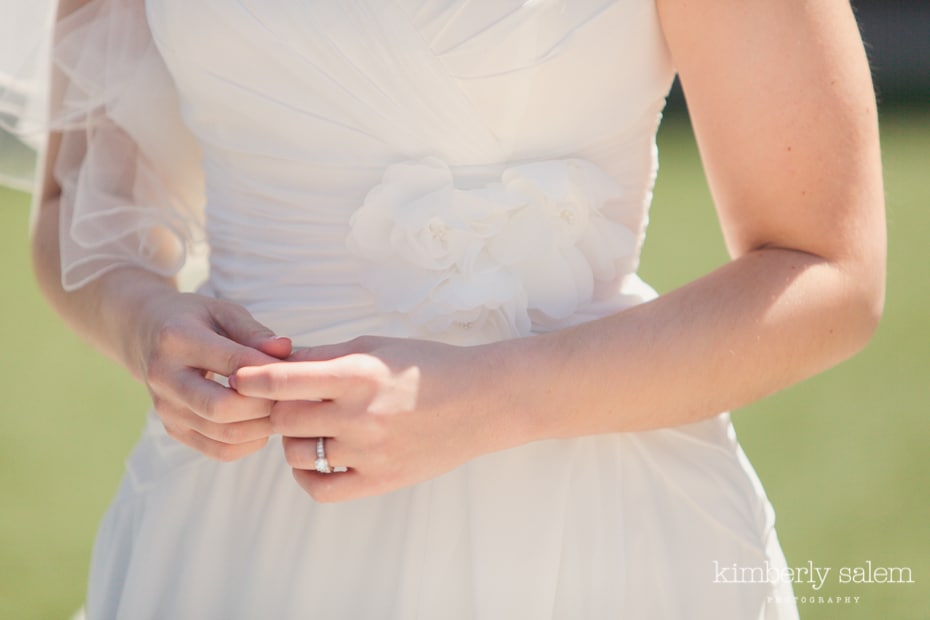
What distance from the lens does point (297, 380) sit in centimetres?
117

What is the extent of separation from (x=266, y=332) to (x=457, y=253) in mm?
299

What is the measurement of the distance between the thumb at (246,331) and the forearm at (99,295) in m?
0.19

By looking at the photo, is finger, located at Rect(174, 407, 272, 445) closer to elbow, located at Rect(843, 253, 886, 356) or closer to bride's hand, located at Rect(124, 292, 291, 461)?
bride's hand, located at Rect(124, 292, 291, 461)

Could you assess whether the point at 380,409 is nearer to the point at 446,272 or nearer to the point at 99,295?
the point at 446,272

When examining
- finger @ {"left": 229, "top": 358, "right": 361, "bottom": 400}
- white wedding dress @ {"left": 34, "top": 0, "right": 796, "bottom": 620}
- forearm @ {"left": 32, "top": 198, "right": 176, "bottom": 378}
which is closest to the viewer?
finger @ {"left": 229, "top": 358, "right": 361, "bottom": 400}

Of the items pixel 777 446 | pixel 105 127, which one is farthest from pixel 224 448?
pixel 777 446

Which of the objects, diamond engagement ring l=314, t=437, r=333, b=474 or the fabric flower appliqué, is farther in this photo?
the fabric flower appliqué

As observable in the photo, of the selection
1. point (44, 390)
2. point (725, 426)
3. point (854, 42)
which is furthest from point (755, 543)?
point (44, 390)

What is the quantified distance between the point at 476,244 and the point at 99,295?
0.65 m

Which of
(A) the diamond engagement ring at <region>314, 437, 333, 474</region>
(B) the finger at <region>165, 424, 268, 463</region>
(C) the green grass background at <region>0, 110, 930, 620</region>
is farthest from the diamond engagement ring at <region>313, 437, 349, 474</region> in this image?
(C) the green grass background at <region>0, 110, 930, 620</region>

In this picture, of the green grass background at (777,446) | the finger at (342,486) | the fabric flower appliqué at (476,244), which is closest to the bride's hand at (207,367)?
the finger at (342,486)

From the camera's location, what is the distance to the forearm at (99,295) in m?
1.55

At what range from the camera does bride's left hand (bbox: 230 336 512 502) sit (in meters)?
1.19

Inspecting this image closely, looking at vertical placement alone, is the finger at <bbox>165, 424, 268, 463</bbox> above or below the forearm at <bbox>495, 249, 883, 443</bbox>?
below
